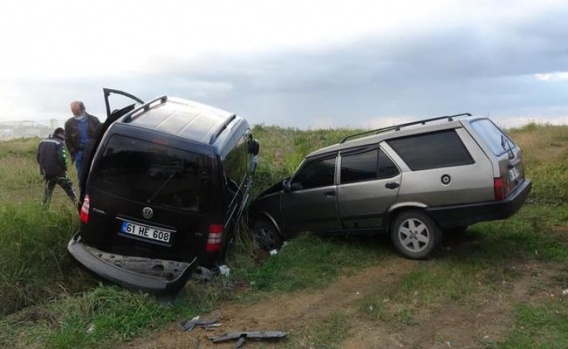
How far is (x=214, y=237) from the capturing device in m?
5.61

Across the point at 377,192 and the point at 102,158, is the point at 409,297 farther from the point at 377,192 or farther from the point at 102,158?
the point at 102,158

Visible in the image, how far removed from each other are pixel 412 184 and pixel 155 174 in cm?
314

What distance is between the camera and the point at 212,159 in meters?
5.46

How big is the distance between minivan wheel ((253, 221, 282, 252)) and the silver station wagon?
292 mm

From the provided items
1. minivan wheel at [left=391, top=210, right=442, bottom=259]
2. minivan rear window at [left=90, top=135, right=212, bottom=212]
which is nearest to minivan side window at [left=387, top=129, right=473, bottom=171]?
minivan wheel at [left=391, top=210, right=442, bottom=259]

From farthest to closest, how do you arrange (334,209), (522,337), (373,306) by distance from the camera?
(334,209)
(373,306)
(522,337)

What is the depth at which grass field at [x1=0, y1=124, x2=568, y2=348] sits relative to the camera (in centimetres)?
451

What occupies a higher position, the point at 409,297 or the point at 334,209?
the point at 334,209

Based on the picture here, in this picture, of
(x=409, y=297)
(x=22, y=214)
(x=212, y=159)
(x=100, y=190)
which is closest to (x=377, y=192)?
(x=409, y=297)

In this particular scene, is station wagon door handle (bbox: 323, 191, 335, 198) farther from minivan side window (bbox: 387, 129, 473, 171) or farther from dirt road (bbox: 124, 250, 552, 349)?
dirt road (bbox: 124, 250, 552, 349)

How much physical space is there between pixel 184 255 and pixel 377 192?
264 centimetres

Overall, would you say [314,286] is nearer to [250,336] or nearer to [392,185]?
[250,336]

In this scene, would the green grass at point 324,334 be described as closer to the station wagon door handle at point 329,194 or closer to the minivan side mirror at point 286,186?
the station wagon door handle at point 329,194

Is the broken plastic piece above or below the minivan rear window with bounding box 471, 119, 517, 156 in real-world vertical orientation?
below
